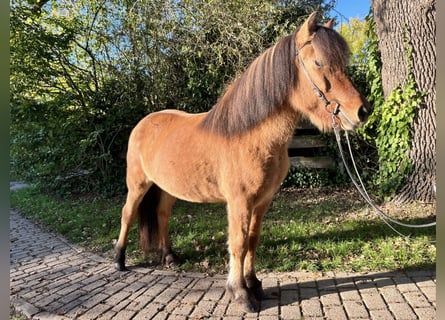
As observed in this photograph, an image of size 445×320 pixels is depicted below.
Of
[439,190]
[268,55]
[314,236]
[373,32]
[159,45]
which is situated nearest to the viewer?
Answer: [439,190]

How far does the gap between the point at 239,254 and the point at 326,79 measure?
1683 mm

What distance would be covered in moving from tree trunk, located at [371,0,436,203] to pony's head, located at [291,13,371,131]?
3378mm

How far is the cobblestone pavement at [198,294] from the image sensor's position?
283 cm

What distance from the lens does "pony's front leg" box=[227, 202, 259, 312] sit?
2.86m

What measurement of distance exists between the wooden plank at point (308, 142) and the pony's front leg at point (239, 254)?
4687 mm

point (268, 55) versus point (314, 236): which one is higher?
point (268, 55)

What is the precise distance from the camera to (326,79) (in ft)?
7.94

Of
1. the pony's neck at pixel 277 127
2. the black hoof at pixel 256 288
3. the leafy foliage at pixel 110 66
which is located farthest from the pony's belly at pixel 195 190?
the leafy foliage at pixel 110 66

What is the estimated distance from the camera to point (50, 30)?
734 cm

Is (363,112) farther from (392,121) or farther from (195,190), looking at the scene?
(392,121)

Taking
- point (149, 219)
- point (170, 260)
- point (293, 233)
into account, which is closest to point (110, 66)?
point (149, 219)

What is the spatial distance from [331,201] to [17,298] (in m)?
5.29

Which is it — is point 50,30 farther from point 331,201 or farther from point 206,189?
point 331,201

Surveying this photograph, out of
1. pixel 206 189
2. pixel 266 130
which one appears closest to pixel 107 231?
pixel 206 189
